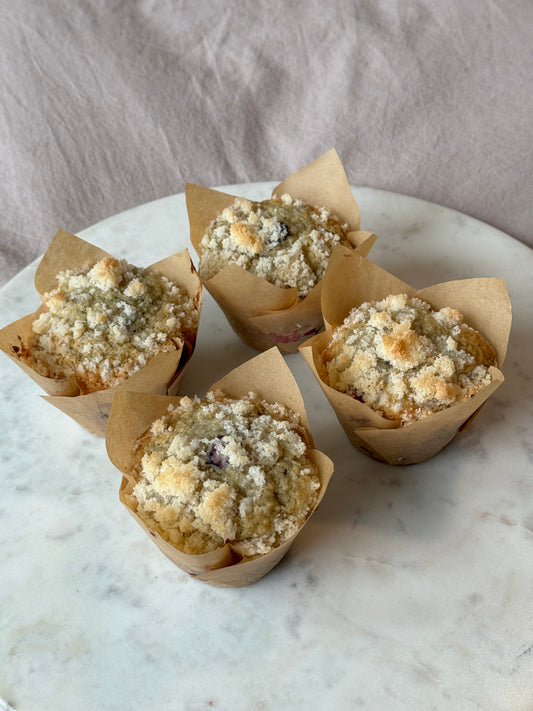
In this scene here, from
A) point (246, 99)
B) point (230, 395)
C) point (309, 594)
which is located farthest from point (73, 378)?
point (246, 99)

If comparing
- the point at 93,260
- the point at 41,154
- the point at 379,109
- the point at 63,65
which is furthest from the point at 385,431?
the point at 63,65

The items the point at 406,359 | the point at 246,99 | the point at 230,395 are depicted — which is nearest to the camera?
the point at 406,359

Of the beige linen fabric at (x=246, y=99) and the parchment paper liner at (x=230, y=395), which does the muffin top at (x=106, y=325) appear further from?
the beige linen fabric at (x=246, y=99)

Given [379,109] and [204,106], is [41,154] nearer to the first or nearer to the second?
[204,106]

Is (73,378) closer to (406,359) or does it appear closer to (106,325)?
(106,325)

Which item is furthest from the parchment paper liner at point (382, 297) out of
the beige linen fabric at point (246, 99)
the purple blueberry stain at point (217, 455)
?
the beige linen fabric at point (246, 99)

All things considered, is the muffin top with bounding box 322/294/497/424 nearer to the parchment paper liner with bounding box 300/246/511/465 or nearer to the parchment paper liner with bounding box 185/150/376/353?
the parchment paper liner with bounding box 300/246/511/465
